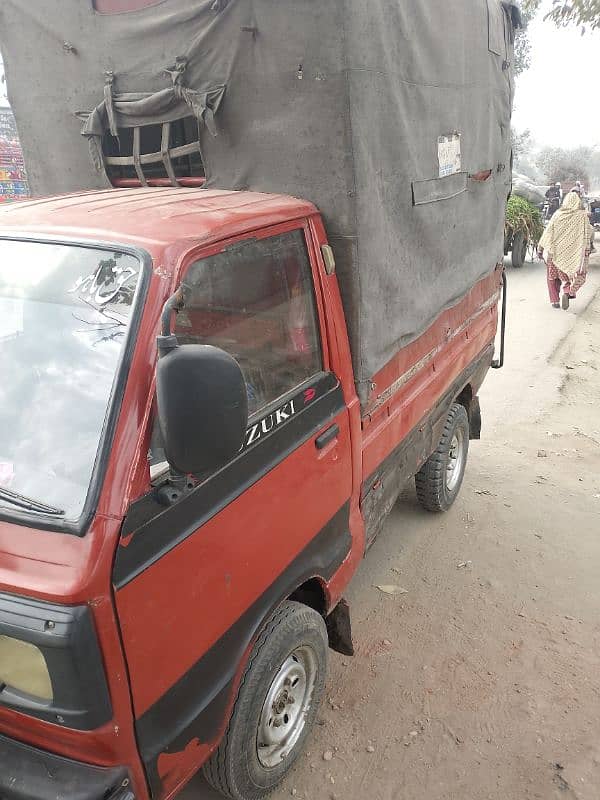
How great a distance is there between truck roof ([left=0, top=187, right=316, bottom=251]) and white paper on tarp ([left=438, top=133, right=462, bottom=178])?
1.12 m

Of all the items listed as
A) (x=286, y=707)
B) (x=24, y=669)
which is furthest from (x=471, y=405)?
(x=24, y=669)

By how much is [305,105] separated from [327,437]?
1264mm

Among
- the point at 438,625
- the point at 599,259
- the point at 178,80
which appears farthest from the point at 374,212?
the point at 599,259

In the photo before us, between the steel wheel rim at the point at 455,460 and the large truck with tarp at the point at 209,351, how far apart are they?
0.70 metres

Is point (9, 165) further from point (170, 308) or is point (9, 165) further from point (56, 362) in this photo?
point (170, 308)

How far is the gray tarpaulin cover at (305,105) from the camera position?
228cm

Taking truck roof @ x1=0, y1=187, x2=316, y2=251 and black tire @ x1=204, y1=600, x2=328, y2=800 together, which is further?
black tire @ x1=204, y1=600, x2=328, y2=800

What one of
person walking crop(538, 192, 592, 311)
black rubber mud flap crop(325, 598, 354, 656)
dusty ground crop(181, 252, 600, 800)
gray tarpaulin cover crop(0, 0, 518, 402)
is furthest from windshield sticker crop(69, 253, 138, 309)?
person walking crop(538, 192, 592, 311)

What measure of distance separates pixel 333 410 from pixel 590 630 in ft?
6.67

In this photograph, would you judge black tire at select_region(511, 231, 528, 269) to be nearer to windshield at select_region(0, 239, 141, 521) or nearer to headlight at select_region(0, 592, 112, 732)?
windshield at select_region(0, 239, 141, 521)

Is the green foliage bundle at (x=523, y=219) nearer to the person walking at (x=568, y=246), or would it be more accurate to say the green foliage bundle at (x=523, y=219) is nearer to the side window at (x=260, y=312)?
the person walking at (x=568, y=246)

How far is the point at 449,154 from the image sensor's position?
3195 mm

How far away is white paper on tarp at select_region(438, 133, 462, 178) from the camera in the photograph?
3.09 m

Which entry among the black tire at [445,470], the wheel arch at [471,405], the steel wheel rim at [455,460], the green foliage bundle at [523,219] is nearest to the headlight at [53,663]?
the black tire at [445,470]
